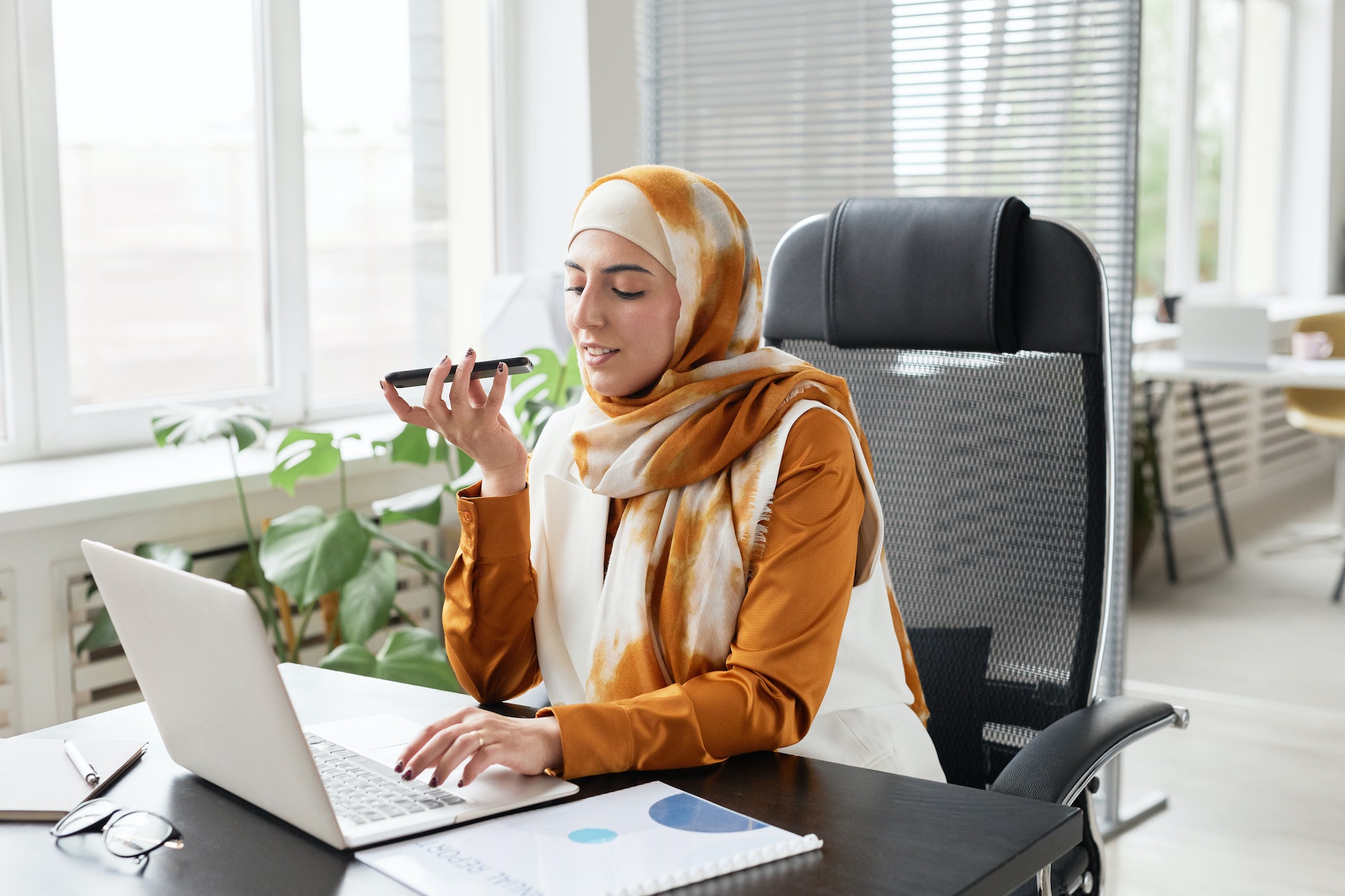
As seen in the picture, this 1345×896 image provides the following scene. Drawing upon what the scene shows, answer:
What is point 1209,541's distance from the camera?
512 cm

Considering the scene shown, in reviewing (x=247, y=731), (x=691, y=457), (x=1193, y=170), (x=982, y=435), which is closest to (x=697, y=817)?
(x=247, y=731)

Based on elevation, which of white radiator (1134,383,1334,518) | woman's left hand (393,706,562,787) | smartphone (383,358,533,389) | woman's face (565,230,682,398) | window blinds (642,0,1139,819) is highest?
window blinds (642,0,1139,819)

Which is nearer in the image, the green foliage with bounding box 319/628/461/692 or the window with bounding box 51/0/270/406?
the green foliage with bounding box 319/628/461/692

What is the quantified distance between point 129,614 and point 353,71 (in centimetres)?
208

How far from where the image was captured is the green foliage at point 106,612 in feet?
6.86

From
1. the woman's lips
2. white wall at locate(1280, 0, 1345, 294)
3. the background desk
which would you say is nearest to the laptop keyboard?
the woman's lips

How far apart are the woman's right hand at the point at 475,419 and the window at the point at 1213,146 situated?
12.4 ft

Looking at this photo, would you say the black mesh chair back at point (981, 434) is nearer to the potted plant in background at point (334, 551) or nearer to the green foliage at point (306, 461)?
the potted plant in background at point (334, 551)

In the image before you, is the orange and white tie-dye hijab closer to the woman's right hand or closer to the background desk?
the woman's right hand

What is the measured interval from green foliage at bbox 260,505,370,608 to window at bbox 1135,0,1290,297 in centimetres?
342

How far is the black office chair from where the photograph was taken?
1.53 metres

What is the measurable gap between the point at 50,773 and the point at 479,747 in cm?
37

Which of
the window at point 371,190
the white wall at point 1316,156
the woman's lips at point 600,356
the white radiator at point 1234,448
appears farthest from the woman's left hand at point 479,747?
the white wall at point 1316,156

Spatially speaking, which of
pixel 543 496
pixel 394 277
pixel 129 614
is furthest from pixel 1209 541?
pixel 129 614
